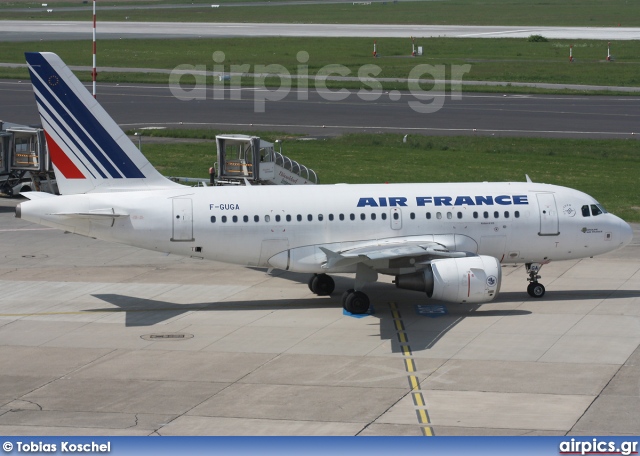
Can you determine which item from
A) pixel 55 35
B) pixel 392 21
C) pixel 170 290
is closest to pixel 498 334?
pixel 170 290

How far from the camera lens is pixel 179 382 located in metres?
30.7

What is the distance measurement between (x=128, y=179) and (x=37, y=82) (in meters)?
4.66

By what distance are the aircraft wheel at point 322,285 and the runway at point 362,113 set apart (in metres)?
41.7

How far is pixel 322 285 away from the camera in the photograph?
41781 millimetres

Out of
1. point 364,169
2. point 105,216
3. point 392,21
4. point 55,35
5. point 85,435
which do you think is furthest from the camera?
point 392,21

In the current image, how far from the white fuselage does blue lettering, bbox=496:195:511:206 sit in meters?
0.04

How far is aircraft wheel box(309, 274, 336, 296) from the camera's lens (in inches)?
1645

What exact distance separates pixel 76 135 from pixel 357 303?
11.7 meters

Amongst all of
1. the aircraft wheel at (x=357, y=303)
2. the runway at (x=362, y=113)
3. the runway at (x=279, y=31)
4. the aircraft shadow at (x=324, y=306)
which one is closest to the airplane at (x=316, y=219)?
the aircraft wheel at (x=357, y=303)

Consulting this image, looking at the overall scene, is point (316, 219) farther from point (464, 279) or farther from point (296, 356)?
point (296, 356)

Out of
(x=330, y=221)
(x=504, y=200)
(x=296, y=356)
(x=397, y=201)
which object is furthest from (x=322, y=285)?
(x=296, y=356)

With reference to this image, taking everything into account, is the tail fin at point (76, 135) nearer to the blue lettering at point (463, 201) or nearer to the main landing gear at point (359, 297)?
the main landing gear at point (359, 297)

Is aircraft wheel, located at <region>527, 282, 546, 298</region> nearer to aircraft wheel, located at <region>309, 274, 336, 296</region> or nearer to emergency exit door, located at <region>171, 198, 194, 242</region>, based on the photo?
aircraft wheel, located at <region>309, 274, 336, 296</region>

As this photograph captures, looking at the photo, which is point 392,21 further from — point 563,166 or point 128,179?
point 128,179
